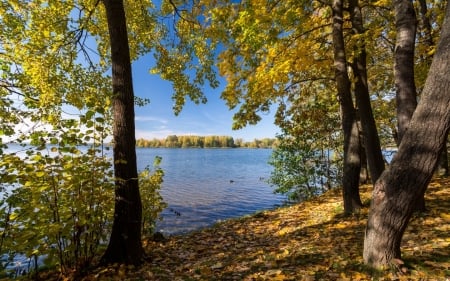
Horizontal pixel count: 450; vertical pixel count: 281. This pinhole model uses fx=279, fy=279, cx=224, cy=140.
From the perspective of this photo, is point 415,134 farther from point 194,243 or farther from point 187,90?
point 187,90

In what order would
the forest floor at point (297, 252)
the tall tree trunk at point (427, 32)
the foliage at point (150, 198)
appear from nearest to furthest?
the forest floor at point (297, 252), the foliage at point (150, 198), the tall tree trunk at point (427, 32)

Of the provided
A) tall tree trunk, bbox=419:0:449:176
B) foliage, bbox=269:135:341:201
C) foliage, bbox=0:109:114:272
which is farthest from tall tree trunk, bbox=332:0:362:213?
foliage, bbox=269:135:341:201

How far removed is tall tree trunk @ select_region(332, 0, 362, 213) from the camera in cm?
625

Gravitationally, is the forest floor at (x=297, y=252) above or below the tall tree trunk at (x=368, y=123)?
below

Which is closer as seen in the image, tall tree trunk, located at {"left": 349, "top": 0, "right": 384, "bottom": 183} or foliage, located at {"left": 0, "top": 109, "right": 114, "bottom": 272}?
foliage, located at {"left": 0, "top": 109, "right": 114, "bottom": 272}

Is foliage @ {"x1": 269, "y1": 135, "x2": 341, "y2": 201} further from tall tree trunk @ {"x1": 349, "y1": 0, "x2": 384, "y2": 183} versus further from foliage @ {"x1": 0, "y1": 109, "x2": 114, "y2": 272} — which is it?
foliage @ {"x1": 0, "y1": 109, "x2": 114, "y2": 272}

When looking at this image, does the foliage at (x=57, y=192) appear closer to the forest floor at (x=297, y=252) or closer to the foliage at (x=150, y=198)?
the forest floor at (x=297, y=252)

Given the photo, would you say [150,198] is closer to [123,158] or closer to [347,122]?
[123,158]

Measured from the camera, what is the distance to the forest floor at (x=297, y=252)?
3.35 meters

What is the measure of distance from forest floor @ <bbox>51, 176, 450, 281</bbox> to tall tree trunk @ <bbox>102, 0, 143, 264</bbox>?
272 millimetres

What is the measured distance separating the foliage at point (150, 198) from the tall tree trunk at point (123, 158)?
204cm

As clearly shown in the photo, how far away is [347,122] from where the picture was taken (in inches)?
254

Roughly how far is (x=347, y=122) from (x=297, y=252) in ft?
11.4

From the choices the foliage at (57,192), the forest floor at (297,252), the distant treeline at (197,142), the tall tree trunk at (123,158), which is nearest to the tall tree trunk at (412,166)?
the forest floor at (297,252)
